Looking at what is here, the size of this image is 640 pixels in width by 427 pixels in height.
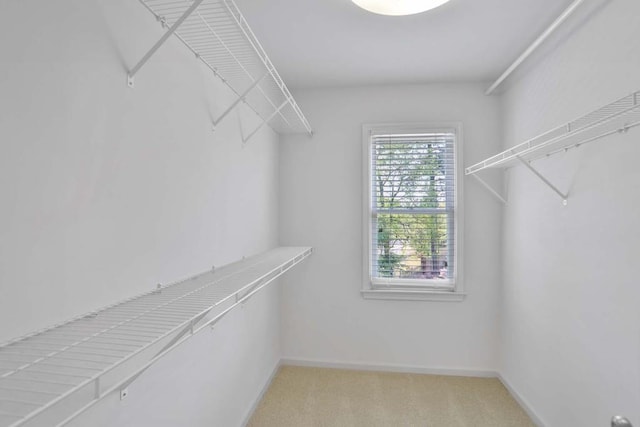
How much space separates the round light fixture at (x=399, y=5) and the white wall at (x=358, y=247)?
127 centimetres

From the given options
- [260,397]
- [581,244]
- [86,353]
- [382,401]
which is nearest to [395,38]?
[581,244]

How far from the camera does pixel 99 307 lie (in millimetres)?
896

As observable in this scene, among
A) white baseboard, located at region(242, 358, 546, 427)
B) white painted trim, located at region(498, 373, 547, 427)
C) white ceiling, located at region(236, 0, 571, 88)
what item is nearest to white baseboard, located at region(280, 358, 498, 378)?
white baseboard, located at region(242, 358, 546, 427)

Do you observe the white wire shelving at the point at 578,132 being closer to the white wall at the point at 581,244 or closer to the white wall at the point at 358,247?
the white wall at the point at 581,244

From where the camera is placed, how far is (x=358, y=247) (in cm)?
272

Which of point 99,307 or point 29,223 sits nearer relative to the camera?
point 29,223

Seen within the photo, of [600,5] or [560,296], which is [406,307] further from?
[600,5]

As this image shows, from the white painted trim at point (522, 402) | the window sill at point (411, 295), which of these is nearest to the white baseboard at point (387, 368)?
the white painted trim at point (522, 402)

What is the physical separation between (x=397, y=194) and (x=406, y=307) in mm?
906

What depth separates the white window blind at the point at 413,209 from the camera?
8.71ft

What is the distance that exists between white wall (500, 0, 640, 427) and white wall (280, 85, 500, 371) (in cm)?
29

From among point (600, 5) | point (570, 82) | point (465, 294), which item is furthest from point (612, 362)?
point (600, 5)

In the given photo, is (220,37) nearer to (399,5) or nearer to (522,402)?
(399,5)

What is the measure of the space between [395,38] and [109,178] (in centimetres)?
170
